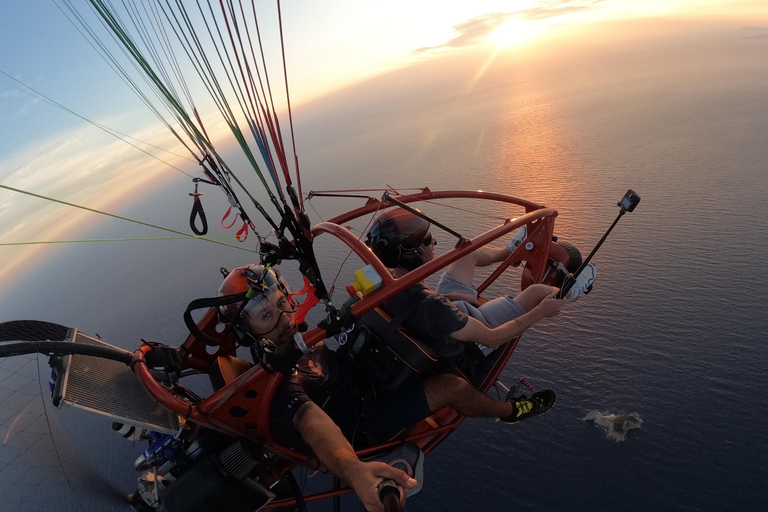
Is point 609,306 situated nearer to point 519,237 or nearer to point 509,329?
point 519,237

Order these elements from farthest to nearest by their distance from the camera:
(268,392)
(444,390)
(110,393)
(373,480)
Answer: (444,390) → (268,392) → (110,393) → (373,480)

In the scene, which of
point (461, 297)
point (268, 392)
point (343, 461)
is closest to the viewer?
point (343, 461)

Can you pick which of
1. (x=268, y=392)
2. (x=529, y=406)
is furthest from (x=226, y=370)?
(x=529, y=406)

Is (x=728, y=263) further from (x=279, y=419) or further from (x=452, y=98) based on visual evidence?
(x=452, y=98)

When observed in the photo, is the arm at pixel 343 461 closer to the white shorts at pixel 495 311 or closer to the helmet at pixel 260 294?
the helmet at pixel 260 294

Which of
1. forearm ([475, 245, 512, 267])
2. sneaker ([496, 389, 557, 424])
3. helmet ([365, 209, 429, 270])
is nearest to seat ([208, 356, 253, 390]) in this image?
helmet ([365, 209, 429, 270])

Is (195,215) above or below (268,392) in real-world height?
above

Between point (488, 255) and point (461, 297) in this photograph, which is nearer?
point (461, 297)
